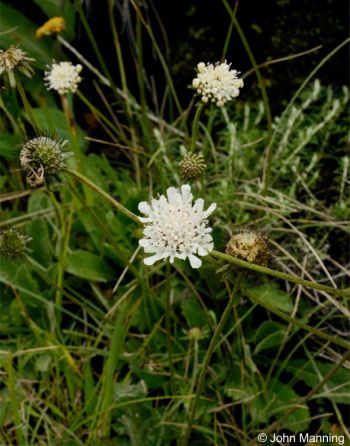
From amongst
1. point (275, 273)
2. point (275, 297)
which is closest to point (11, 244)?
point (275, 273)

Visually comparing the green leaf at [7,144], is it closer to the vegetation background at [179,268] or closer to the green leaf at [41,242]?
the vegetation background at [179,268]

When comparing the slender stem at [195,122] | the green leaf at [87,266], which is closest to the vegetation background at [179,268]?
the green leaf at [87,266]

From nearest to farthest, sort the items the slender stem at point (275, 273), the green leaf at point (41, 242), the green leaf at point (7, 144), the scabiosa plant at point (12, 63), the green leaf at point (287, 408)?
the slender stem at point (275, 273) → the scabiosa plant at point (12, 63) → the green leaf at point (287, 408) → the green leaf at point (41, 242) → the green leaf at point (7, 144)

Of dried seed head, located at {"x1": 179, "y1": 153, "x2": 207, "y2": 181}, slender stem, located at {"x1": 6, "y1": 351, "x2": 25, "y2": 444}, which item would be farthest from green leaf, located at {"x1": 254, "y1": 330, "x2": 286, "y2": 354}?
slender stem, located at {"x1": 6, "y1": 351, "x2": 25, "y2": 444}

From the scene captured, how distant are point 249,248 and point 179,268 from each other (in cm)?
95

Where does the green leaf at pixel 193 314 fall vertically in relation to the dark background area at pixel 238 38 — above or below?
below

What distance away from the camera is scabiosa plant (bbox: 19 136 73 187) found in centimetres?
131

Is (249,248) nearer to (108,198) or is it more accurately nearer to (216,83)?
(108,198)

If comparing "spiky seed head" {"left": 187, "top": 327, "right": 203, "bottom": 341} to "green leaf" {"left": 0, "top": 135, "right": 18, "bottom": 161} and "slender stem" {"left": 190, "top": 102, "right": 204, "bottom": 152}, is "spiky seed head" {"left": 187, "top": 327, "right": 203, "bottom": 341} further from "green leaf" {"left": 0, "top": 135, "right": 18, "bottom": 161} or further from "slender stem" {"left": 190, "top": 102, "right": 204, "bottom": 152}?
"green leaf" {"left": 0, "top": 135, "right": 18, "bottom": 161}

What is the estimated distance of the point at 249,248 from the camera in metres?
1.21

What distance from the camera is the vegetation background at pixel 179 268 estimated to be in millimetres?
1833

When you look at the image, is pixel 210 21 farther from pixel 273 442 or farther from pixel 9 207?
pixel 273 442

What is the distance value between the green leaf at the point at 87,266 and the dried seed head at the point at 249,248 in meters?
1.01

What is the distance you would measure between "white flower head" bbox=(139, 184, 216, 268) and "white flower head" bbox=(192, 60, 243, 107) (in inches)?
14.9
